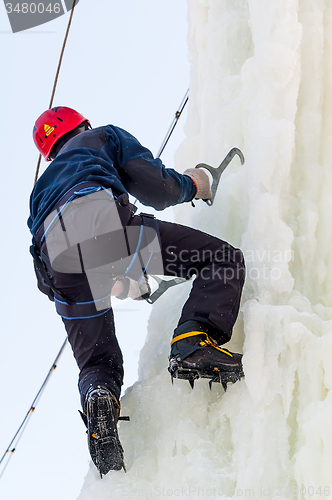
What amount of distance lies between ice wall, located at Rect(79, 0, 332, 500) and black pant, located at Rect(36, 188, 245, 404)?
6.9 inches

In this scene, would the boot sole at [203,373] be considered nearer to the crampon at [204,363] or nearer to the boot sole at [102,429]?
the crampon at [204,363]

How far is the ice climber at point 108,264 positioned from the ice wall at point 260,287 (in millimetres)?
155

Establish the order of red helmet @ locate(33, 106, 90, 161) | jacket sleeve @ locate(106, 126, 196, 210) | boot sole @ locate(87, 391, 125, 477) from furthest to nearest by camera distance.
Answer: red helmet @ locate(33, 106, 90, 161) < jacket sleeve @ locate(106, 126, 196, 210) < boot sole @ locate(87, 391, 125, 477)

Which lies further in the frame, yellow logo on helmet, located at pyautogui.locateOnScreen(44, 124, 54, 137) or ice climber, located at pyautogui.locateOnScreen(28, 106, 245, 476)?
yellow logo on helmet, located at pyautogui.locateOnScreen(44, 124, 54, 137)

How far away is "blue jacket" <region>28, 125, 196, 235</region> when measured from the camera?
205cm

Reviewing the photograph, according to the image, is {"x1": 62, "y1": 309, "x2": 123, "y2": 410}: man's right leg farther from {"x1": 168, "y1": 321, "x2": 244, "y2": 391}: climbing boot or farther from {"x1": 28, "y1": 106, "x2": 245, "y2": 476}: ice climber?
{"x1": 168, "y1": 321, "x2": 244, "y2": 391}: climbing boot

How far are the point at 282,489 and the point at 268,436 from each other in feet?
0.57

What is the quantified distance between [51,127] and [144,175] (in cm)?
59

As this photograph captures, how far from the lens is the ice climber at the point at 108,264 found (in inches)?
72.2

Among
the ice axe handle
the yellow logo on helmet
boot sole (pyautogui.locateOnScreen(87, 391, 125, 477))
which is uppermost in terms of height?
the yellow logo on helmet

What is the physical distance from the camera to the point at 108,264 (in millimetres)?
1994

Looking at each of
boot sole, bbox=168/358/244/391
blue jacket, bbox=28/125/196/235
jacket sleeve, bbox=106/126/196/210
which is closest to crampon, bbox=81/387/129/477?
boot sole, bbox=168/358/244/391

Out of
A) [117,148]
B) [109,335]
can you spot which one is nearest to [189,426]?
[109,335]

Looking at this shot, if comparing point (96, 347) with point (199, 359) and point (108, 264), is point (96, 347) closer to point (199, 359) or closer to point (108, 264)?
point (108, 264)
